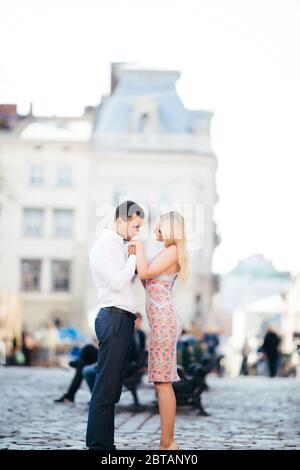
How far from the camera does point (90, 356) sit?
36.7ft

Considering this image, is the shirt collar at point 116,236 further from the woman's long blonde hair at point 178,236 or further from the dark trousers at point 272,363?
the dark trousers at point 272,363

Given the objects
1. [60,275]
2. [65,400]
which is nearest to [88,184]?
[60,275]

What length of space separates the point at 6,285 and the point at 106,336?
118ft

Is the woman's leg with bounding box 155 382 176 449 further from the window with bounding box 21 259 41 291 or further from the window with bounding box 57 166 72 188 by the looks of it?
the window with bounding box 57 166 72 188

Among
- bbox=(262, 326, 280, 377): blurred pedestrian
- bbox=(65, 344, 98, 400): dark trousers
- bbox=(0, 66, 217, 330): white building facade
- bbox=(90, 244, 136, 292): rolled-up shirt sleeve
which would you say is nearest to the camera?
bbox=(90, 244, 136, 292): rolled-up shirt sleeve

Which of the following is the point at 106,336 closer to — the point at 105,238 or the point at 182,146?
the point at 105,238

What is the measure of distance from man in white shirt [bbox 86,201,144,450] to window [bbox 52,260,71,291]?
35900mm

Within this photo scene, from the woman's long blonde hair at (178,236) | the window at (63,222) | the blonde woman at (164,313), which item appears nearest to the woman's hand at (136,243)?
the blonde woman at (164,313)

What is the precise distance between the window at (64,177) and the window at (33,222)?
1402 millimetres

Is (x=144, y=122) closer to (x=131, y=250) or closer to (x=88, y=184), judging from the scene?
(x=88, y=184)

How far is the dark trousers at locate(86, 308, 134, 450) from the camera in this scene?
5.71 meters

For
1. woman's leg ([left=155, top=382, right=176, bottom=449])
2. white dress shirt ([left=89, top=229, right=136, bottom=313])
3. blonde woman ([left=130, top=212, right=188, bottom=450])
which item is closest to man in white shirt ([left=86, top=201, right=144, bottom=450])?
white dress shirt ([left=89, top=229, right=136, bottom=313])

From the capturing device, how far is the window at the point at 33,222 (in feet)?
138

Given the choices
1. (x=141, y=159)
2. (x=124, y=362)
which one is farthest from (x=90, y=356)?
(x=141, y=159)
